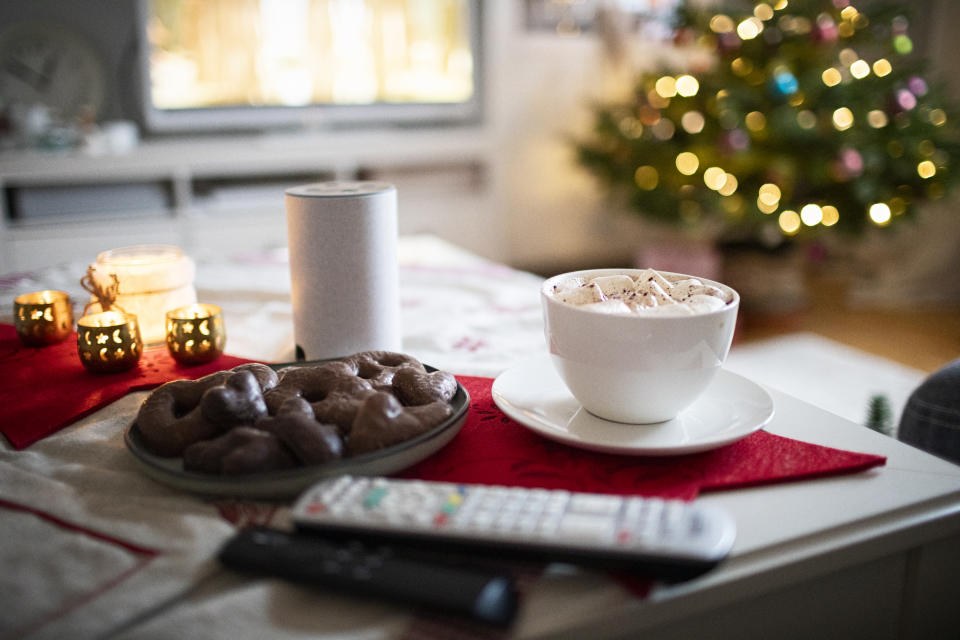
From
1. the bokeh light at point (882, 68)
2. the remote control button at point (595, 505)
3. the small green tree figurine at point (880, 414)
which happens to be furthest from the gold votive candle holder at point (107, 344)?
the bokeh light at point (882, 68)

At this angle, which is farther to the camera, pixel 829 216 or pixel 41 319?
pixel 829 216

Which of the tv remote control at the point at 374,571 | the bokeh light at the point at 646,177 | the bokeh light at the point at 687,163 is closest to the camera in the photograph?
the tv remote control at the point at 374,571

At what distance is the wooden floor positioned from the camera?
259cm

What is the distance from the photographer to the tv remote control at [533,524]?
1.34ft

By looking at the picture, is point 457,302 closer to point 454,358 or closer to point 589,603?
point 454,358

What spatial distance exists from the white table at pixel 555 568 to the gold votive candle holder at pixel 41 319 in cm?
25

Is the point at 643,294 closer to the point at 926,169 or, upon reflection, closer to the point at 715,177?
the point at 715,177

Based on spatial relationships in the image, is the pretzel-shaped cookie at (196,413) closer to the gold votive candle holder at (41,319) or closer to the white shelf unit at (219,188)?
the gold votive candle holder at (41,319)

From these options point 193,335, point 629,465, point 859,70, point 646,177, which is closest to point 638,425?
point 629,465

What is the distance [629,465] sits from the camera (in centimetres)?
56

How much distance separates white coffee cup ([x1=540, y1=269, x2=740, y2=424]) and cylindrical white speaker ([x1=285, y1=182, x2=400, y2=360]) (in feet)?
0.80

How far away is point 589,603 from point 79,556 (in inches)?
12.3

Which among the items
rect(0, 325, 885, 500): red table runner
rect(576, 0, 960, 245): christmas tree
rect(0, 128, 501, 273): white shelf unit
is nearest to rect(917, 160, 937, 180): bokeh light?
rect(576, 0, 960, 245): christmas tree

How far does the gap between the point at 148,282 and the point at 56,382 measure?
16 centimetres
